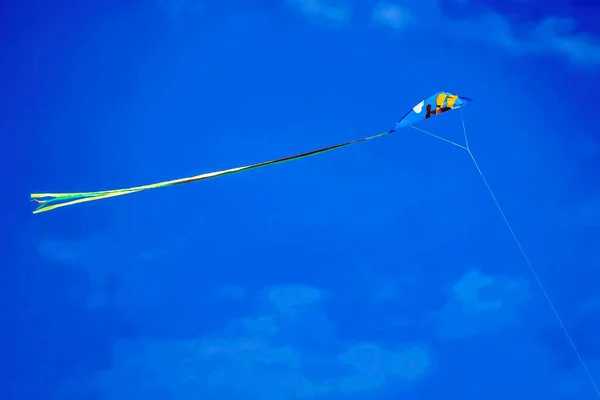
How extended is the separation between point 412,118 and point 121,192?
178 inches

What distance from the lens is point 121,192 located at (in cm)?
831

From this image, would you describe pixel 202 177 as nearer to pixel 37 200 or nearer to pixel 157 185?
pixel 157 185

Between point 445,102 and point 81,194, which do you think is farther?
point 445,102

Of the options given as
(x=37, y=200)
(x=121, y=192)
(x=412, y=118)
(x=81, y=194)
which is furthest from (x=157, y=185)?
(x=412, y=118)

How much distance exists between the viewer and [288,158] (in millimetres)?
8578

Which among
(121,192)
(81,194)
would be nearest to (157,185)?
(121,192)

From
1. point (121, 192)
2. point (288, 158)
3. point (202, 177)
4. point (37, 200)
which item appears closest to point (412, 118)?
point (288, 158)

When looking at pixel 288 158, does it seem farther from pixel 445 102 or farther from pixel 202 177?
pixel 445 102

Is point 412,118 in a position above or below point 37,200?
above

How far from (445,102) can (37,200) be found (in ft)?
19.7

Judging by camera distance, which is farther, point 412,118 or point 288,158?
point 412,118

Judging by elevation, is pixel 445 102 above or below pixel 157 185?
above

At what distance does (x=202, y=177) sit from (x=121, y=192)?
101 centimetres

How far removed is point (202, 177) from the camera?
8500 millimetres
